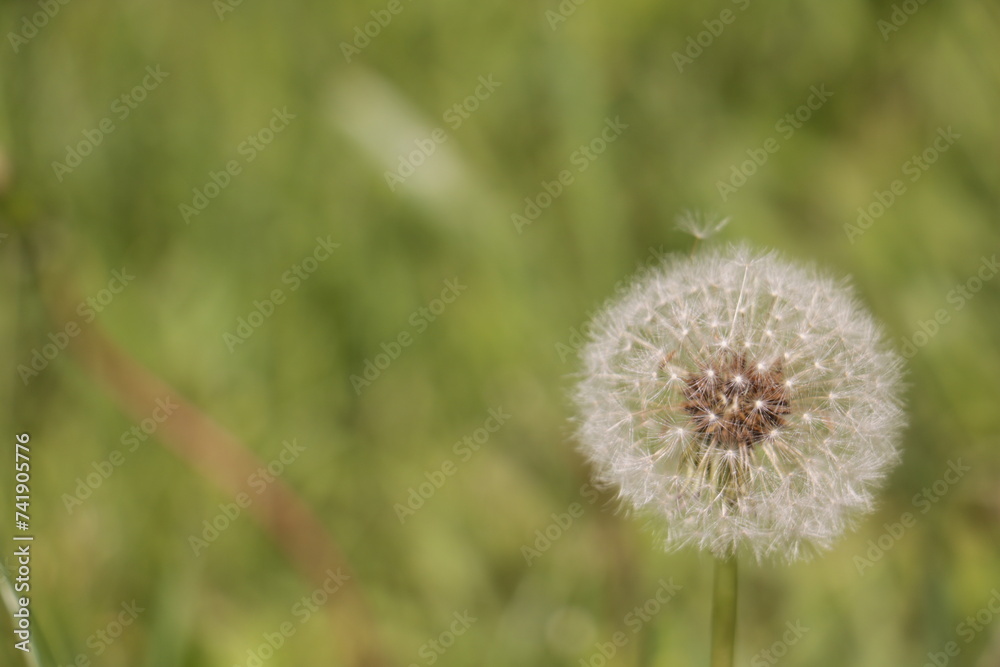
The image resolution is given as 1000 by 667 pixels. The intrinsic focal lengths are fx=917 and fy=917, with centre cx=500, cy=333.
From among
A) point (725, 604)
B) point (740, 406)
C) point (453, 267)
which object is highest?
point (740, 406)

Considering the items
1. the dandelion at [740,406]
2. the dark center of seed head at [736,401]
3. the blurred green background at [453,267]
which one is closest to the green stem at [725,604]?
the dandelion at [740,406]

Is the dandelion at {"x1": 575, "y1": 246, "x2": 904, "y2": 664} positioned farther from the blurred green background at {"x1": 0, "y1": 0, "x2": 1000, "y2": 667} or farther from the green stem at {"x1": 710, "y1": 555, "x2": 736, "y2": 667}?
the blurred green background at {"x1": 0, "y1": 0, "x2": 1000, "y2": 667}

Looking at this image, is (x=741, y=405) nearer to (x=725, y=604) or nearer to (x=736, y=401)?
(x=736, y=401)

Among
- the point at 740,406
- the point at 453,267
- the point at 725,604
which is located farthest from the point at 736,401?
the point at 453,267

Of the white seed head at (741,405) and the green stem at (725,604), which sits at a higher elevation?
the white seed head at (741,405)

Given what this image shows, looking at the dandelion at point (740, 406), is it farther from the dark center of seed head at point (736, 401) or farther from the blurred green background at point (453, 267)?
the blurred green background at point (453, 267)

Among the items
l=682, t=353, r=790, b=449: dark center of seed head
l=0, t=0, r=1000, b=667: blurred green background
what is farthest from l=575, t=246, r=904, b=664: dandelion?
l=0, t=0, r=1000, b=667: blurred green background

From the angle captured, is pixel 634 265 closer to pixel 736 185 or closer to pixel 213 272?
pixel 736 185
